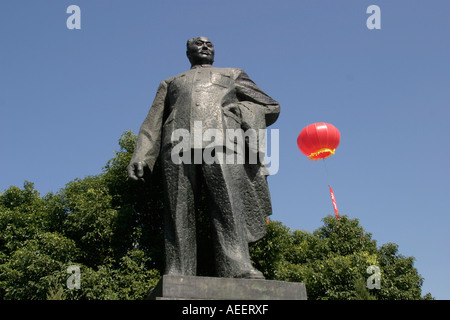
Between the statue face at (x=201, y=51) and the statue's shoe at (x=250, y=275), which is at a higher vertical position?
the statue face at (x=201, y=51)

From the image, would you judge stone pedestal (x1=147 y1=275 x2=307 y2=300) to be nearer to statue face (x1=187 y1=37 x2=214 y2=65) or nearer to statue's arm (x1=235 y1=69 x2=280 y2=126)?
statue's arm (x1=235 y1=69 x2=280 y2=126)

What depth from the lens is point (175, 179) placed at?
584 cm

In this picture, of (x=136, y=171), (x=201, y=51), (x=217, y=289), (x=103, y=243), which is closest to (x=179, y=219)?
(x=136, y=171)

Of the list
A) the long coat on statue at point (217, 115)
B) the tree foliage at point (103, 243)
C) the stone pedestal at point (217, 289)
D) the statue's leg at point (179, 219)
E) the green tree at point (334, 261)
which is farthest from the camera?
the green tree at point (334, 261)

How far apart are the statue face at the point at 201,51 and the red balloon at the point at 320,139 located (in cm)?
1262

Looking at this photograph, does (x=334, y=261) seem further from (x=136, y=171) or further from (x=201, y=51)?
(x=136, y=171)

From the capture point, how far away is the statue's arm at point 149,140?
239 inches

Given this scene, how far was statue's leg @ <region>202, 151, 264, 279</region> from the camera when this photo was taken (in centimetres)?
536

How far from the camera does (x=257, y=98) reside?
265 inches

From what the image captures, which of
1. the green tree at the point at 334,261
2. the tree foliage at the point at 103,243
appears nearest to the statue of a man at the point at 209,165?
the tree foliage at the point at 103,243

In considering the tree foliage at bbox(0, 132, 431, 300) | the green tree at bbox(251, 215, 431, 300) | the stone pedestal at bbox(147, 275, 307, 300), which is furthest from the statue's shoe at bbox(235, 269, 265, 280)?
the green tree at bbox(251, 215, 431, 300)

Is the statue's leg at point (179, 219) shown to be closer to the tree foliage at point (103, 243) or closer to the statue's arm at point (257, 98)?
the tree foliage at point (103, 243)

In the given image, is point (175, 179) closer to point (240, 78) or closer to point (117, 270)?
point (240, 78)
